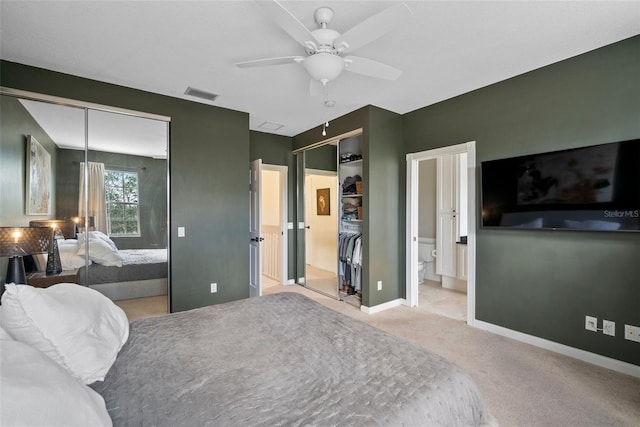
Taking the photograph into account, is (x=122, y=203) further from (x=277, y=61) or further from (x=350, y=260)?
(x=350, y=260)

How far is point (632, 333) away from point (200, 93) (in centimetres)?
458

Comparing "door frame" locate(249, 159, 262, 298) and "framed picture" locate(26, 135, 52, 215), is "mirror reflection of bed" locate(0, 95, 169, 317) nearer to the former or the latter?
"framed picture" locate(26, 135, 52, 215)

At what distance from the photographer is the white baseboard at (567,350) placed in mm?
2383

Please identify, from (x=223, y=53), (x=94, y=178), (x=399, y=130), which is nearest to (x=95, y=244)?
(x=94, y=178)

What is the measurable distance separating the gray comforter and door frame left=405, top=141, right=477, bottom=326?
2.18 metres

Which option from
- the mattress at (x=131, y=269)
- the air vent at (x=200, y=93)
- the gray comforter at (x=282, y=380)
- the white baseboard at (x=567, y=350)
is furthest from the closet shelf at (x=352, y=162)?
the gray comforter at (x=282, y=380)

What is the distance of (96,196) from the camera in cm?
308

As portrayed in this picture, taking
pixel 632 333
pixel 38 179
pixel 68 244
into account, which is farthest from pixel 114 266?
pixel 632 333

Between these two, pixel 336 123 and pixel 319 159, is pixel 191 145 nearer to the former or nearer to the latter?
pixel 336 123

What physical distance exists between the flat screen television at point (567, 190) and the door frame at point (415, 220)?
173 mm

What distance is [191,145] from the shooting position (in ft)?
11.9

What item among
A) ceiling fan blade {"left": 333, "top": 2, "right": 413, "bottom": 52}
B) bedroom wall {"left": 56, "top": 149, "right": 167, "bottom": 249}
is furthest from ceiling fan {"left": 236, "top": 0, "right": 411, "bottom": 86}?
bedroom wall {"left": 56, "top": 149, "right": 167, "bottom": 249}

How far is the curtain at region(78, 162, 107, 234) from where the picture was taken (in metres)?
3.02

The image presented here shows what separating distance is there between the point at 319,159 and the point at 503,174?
3081 millimetres
